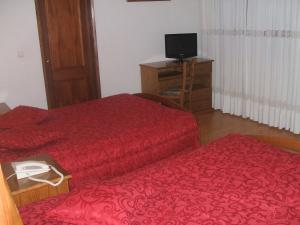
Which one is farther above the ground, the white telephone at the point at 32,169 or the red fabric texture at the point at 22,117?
the red fabric texture at the point at 22,117

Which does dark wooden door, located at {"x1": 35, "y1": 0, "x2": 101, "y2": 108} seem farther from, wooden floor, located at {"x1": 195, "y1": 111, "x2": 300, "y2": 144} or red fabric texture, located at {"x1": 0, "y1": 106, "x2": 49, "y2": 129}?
wooden floor, located at {"x1": 195, "y1": 111, "x2": 300, "y2": 144}

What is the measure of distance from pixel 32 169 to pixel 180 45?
366 centimetres

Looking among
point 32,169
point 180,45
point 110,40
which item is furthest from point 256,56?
point 32,169

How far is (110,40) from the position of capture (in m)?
4.80

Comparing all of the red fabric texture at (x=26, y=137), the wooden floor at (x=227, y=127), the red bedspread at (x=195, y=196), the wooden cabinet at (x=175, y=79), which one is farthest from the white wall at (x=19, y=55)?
the red bedspread at (x=195, y=196)

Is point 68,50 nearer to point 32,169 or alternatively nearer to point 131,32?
point 131,32

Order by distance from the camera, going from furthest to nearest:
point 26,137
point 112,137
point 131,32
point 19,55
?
point 131,32
point 19,55
point 112,137
point 26,137

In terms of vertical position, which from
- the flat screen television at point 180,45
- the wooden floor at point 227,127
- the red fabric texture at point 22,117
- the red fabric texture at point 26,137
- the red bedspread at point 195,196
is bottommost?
the wooden floor at point 227,127

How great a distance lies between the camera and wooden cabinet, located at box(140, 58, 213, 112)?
16.0ft

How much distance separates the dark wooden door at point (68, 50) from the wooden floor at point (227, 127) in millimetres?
1612

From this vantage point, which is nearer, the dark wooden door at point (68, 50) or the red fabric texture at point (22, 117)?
the red fabric texture at point (22, 117)

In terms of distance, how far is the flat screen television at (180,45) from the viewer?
5.10m

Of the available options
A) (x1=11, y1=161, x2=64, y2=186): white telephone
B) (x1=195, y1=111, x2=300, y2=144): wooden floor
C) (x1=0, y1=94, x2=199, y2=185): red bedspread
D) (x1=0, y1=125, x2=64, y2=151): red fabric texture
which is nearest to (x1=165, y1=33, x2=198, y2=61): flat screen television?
(x1=195, y1=111, x2=300, y2=144): wooden floor

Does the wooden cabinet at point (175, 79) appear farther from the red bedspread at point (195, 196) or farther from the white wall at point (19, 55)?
the red bedspread at point (195, 196)
